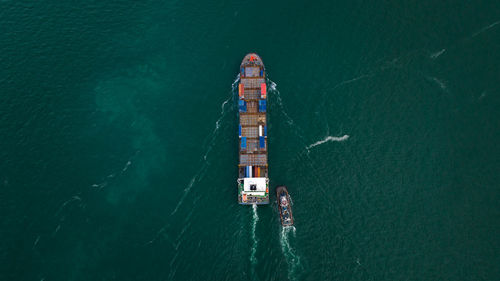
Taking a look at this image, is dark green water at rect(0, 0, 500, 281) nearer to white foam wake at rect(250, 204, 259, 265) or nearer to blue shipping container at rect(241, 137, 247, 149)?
white foam wake at rect(250, 204, 259, 265)

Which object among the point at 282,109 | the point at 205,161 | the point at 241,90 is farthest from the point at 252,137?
the point at 205,161

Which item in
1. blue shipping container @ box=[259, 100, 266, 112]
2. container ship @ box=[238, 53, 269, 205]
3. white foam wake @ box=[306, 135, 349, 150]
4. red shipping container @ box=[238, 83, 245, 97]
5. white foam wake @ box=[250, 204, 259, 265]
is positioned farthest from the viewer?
red shipping container @ box=[238, 83, 245, 97]

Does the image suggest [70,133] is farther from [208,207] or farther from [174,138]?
[208,207]

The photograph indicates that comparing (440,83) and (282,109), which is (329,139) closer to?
(282,109)

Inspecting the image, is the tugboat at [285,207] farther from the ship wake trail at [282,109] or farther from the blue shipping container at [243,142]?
the ship wake trail at [282,109]

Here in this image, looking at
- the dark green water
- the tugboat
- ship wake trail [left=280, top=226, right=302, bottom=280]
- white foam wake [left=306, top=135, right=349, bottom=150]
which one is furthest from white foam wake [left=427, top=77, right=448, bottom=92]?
ship wake trail [left=280, top=226, right=302, bottom=280]

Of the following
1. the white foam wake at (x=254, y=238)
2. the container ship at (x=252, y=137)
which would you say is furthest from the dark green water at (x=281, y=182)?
the container ship at (x=252, y=137)

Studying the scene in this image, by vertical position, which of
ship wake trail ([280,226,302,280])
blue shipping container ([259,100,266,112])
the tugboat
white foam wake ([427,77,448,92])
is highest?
white foam wake ([427,77,448,92])
